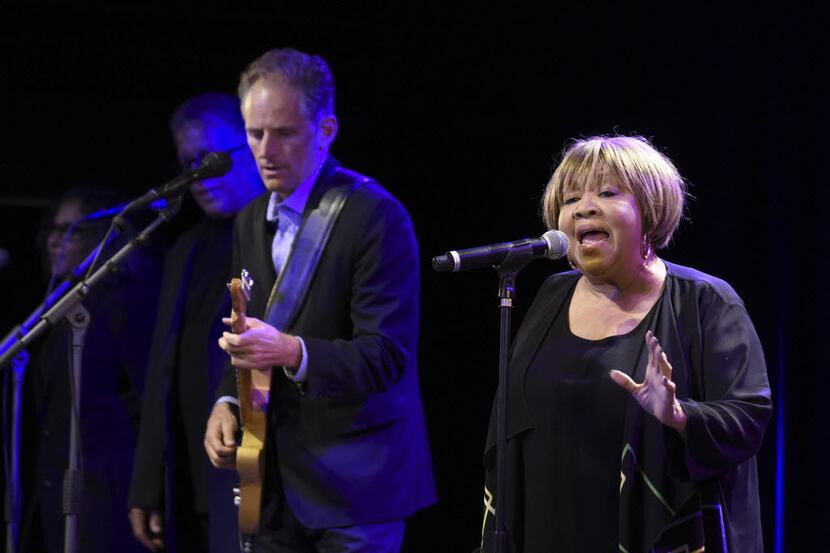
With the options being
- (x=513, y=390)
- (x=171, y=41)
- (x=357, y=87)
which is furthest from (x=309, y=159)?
(x=171, y=41)

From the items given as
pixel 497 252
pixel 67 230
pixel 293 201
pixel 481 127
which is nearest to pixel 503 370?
pixel 497 252

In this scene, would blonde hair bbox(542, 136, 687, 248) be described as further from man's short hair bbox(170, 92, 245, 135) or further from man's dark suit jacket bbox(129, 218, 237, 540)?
man's short hair bbox(170, 92, 245, 135)

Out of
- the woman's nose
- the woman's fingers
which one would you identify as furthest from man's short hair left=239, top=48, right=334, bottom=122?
the woman's fingers

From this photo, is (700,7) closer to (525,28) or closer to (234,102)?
(525,28)

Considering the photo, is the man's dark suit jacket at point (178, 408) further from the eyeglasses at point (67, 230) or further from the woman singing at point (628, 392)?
the woman singing at point (628, 392)

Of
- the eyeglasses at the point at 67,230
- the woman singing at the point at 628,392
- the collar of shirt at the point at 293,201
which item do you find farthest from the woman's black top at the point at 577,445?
the eyeglasses at the point at 67,230

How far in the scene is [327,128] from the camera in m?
3.28

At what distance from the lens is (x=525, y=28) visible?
4234 mm

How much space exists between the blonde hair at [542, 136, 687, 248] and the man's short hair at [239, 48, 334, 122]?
3.15ft

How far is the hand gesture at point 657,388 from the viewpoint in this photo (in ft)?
6.77

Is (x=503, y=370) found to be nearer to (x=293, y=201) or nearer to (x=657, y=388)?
(x=657, y=388)

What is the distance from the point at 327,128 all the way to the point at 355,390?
850 millimetres

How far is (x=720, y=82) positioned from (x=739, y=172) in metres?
0.28

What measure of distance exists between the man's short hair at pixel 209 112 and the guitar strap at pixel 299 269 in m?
1.10
